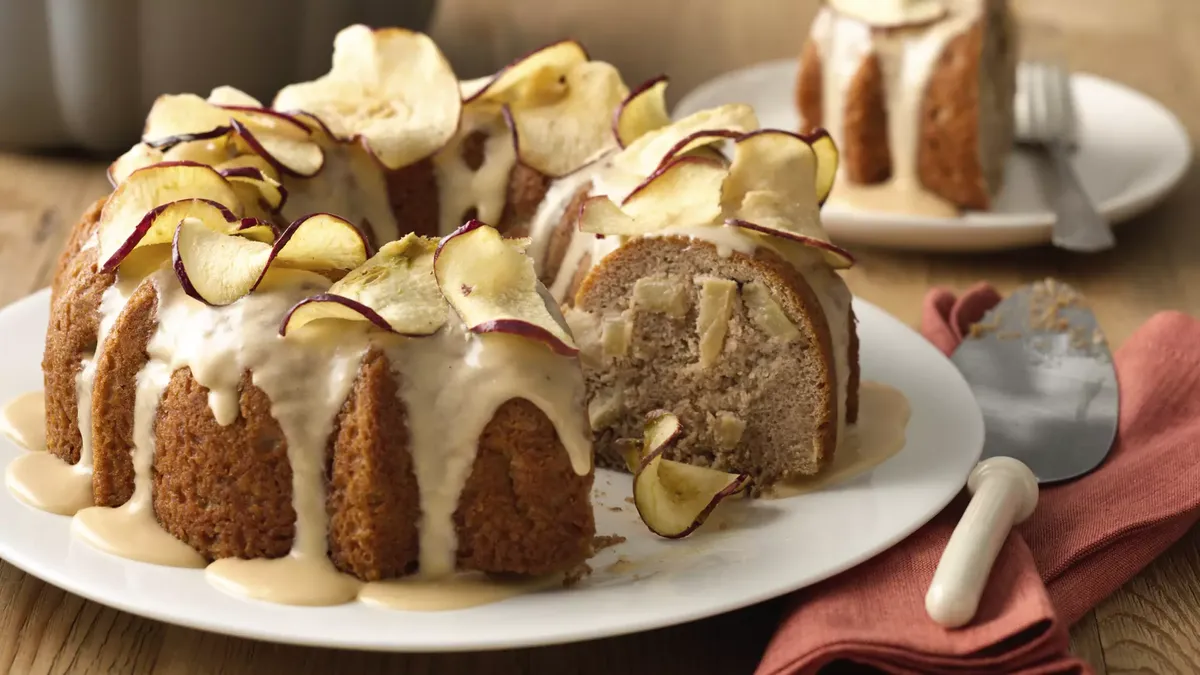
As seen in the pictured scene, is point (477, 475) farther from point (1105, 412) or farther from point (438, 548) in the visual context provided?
point (1105, 412)

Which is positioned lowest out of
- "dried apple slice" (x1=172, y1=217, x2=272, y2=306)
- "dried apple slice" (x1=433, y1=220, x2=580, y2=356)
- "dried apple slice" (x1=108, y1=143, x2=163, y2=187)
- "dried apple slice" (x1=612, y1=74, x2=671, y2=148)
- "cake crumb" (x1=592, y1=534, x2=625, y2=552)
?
"cake crumb" (x1=592, y1=534, x2=625, y2=552)

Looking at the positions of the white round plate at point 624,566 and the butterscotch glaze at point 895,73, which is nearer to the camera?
the white round plate at point 624,566

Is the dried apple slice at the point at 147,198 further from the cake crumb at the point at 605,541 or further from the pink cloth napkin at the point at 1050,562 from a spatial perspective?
the pink cloth napkin at the point at 1050,562

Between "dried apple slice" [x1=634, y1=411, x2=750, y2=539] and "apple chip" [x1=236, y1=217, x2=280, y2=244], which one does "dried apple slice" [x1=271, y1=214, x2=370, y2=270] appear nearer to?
"apple chip" [x1=236, y1=217, x2=280, y2=244]

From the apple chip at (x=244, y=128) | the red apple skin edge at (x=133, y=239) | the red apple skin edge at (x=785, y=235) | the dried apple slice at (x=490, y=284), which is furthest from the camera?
the apple chip at (x=244, y=128)

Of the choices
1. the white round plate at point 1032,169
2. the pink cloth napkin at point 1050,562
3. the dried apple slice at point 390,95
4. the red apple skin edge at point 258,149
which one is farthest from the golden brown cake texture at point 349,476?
the white round plate at point 1032,169

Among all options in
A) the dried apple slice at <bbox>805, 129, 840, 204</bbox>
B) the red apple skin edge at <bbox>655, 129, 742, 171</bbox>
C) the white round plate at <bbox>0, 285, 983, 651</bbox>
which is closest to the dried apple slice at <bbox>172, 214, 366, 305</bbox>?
the white round plate at <bbox>0, 285, 983, 651</bbox>

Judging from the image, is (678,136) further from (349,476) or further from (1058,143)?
(1058,143)
